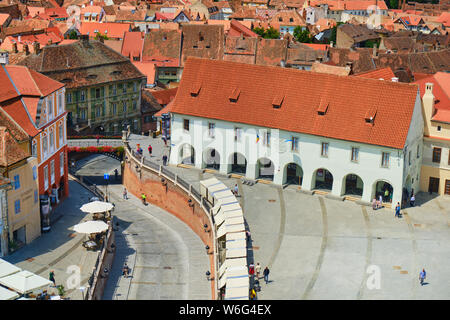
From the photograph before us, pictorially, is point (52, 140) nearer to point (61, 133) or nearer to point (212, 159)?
point (61, 133)

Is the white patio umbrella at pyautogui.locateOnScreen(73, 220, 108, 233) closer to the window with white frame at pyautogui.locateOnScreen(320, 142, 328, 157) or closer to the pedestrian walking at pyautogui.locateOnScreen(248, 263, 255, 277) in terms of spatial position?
the pedestrian walking at pyautogui.locateOnScreen(248, 263, 255, 277)

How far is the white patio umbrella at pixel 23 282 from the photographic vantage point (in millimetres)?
58706

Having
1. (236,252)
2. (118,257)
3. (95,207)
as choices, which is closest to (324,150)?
(236,252)

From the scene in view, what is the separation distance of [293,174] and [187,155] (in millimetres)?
13132

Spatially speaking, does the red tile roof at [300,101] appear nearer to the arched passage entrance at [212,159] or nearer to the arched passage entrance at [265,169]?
the arched passage entrance at [265,169]

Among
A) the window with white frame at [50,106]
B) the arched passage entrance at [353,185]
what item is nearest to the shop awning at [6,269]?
the window with white frame at [50,106]

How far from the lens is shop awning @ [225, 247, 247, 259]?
65275mm

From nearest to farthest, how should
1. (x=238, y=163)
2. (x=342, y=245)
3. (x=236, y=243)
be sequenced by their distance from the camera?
(x=236, y=243) → (x=342, y=245) → (x=238, y=163)

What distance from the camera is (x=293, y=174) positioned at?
86875 mm

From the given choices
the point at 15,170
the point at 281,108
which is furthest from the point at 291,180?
the point at 15,170

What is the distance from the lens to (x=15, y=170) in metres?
71.8

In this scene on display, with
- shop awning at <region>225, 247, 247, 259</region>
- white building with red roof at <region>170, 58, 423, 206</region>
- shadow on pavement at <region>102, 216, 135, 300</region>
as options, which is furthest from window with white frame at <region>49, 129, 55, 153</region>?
shop awning at <region>225, 247, 247, 259</region>
